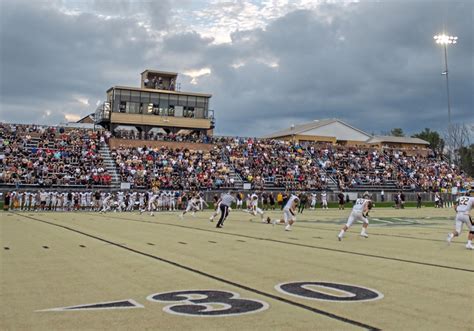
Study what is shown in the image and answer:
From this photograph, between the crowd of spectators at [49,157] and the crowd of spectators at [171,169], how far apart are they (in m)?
2.33

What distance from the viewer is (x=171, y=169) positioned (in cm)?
4484

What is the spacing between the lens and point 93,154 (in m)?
44.3

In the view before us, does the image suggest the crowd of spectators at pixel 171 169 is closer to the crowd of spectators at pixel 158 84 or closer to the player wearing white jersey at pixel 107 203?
the player wearing white jersey at pixel 107 203

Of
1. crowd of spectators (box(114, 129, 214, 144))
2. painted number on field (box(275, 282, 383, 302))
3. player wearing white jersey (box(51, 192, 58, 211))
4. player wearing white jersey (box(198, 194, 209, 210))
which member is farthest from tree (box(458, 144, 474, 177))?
painted number on field (box(275, 282, 383, 302))

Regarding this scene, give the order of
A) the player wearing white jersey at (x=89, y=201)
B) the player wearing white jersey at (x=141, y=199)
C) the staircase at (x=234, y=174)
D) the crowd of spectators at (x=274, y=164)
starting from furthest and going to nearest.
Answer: the crowd of spectators at (x=274, y=164) → the staircase at (x=234, y=174) → the player wearing white jersey at (x=89, y=201) → the player wearing white jersey at (x=141, y=199)

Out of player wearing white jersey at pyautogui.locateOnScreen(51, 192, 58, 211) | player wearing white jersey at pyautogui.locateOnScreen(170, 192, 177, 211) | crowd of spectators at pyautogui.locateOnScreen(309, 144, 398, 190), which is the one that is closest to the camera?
player wearing white jersey at pyautogui.locateOnScreen(51, 192, 58, 211)

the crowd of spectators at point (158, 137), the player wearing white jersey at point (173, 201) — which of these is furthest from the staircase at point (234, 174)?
the player wearing white jersey at point (173, 201)

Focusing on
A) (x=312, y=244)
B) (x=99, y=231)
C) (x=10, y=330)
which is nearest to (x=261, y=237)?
(x=312, y=244)

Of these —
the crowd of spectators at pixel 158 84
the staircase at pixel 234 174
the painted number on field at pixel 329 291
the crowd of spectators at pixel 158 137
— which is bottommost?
the painted number on field at pixel 329 291

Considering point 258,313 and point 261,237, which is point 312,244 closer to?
point 261,237

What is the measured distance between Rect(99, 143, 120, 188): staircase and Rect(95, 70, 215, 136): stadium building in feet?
32.1

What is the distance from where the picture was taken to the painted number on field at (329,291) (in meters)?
7.12

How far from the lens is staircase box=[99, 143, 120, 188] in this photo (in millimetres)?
41344

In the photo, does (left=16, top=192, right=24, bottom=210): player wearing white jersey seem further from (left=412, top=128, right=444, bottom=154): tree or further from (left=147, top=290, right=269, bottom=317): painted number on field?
(left=412, top=128, right=444, bottom=154): tree
